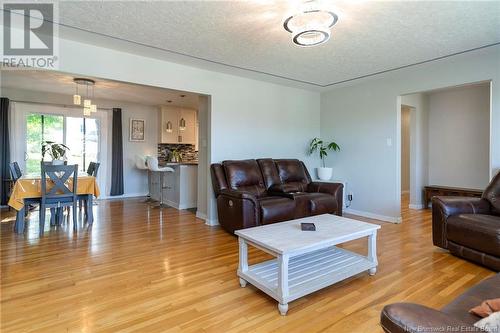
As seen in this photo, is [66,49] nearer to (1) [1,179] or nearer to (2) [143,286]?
(2) [143,286]

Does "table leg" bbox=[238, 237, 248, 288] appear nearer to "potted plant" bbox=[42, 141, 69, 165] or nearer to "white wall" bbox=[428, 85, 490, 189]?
"potted plant" bbox=[42, 141, 69, 165]

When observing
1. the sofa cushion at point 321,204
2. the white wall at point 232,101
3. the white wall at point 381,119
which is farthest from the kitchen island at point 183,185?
the white wall at point 381,119

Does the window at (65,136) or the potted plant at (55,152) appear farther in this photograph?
the window at (65,136)

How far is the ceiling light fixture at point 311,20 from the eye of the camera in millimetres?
2293

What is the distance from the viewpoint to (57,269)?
263 cm

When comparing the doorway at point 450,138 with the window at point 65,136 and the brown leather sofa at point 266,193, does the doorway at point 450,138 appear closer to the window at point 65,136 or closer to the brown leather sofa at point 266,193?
the brown leather sofa at point 266,193

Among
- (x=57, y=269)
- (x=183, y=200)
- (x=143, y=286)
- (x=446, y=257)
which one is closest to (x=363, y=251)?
(x=446, y=257)

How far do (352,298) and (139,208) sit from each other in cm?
458

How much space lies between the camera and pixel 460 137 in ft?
17.2

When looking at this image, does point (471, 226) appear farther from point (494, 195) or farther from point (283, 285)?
point (283, 285)

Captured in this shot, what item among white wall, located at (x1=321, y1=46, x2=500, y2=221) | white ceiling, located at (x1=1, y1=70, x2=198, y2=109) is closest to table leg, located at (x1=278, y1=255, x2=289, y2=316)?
white ceiling, located at (x1=1, y1=70, x2=198, y2=109)

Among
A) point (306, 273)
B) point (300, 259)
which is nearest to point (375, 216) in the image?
point (300, 259)

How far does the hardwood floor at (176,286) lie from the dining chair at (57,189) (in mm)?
406

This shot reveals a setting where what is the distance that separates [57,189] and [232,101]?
2901 millimetres
